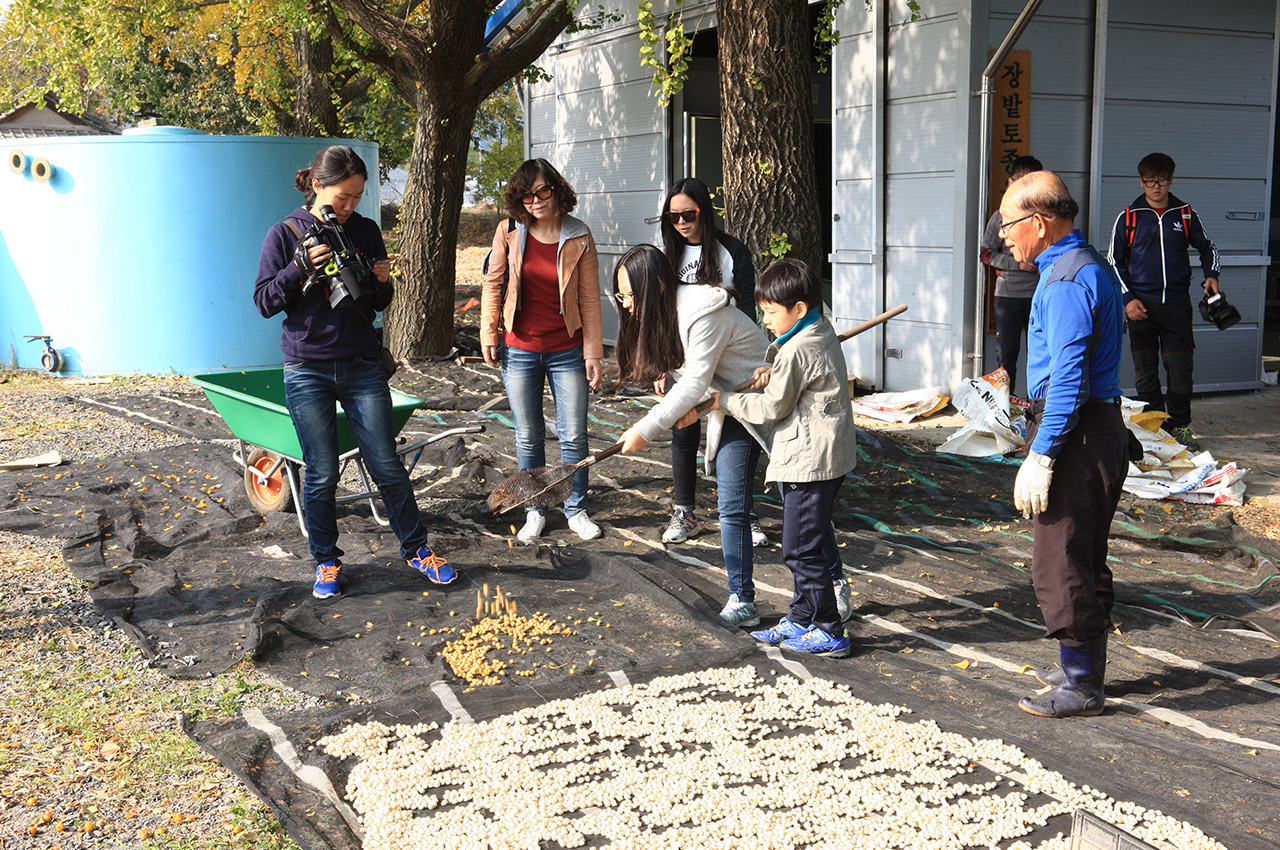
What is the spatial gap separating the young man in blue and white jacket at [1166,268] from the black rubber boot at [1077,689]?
3728mm

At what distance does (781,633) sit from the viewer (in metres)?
3.54

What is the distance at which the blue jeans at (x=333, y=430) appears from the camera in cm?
402

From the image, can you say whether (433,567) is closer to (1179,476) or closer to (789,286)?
(789,286)

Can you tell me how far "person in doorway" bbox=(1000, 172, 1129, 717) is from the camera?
286 centimetres

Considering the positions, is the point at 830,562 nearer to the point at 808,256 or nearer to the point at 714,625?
the point at 714,625

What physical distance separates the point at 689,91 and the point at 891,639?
26.0 ft

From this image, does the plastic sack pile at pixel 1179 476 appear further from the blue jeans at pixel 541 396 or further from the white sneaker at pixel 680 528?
the blue jeans at pixel 541 396

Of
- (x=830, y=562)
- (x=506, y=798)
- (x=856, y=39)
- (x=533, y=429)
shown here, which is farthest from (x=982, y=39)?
(x=506, y=798)

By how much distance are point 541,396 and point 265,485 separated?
5.11 feet

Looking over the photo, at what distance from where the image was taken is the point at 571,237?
183 inches

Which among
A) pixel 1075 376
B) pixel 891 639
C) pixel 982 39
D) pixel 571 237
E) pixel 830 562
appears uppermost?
pixel 982 39

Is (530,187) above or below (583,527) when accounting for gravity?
above

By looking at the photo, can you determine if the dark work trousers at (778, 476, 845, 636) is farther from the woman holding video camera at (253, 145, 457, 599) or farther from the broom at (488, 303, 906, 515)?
the woman holding video camera at (253, 145, 457, 599)

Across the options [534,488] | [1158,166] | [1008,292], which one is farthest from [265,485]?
[1158,166]
